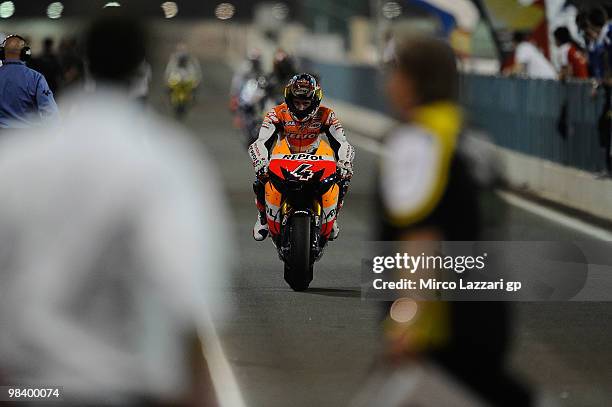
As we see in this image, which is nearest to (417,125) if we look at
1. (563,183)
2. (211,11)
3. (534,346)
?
(534,346)

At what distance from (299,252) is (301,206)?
0.35 meters

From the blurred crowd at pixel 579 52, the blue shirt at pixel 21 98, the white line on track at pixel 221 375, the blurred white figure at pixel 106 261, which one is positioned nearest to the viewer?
the blurred white figure at pixel 106 261

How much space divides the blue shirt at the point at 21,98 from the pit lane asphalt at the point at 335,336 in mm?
2043

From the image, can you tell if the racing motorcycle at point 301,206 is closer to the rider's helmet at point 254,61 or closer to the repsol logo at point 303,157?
the repsol logo at point 303,157

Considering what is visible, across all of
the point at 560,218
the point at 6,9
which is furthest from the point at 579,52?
the point at 6,9

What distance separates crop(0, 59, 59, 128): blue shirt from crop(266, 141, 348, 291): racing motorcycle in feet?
7.34

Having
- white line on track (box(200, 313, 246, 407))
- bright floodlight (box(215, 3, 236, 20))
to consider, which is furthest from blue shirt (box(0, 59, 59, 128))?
bright floodlight (box(215, 3, 236, 20))

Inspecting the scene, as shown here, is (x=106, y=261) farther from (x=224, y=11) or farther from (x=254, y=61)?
(x=254, y=61)

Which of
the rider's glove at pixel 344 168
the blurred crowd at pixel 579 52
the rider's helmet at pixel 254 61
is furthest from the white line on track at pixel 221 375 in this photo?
the rider's helmet at pixel 254 61

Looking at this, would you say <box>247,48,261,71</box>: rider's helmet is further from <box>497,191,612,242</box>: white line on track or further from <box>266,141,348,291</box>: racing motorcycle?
<box>266,141,348,291</box>: racing motorcycle

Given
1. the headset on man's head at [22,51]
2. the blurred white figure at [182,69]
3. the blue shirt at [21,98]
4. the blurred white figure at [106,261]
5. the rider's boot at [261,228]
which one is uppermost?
the blurred white figure at [106,261]

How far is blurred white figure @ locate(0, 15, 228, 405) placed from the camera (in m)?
4.07

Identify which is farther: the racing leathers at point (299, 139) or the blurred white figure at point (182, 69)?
the blurred white figure at point (182, 69)

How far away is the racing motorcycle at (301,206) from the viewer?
13523mm
